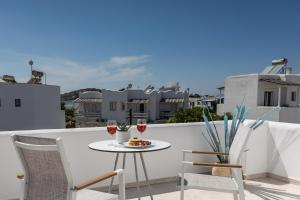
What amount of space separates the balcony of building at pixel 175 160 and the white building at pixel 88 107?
22594 millimetres

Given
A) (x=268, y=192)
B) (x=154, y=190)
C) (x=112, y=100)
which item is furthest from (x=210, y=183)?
(x=112, y=100)

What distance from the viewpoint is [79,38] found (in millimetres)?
23500

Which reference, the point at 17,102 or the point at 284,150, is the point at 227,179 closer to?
the point at 284,150

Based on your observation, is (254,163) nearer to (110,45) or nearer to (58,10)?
(58,10)

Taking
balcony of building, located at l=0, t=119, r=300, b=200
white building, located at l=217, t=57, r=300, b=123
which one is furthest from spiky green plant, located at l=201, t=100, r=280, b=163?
white building, located at l=217, t=57, r=300, b=123

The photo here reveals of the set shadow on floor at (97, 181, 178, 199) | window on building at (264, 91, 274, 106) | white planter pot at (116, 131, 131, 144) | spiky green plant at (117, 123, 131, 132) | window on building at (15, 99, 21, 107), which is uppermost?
window on building at (264, 91, 274, 106)

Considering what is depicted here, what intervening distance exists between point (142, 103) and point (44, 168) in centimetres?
2363

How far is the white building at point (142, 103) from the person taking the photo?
25.2 m

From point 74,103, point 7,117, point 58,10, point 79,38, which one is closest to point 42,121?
point 7,117

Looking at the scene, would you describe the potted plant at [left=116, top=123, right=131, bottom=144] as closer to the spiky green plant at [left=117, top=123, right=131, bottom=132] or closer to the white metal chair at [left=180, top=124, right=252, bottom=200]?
the spiky green plant at [left=117, top=123, right=131, bottom=132]

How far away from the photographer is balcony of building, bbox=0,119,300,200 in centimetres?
335

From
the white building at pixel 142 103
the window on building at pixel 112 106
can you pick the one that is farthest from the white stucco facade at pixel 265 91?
the window on building at pixel 112 106

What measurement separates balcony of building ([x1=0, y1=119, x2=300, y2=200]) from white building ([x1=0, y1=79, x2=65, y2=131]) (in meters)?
12.4

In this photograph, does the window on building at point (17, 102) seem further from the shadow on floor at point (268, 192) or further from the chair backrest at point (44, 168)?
the chair backrest at point (44, 168)
